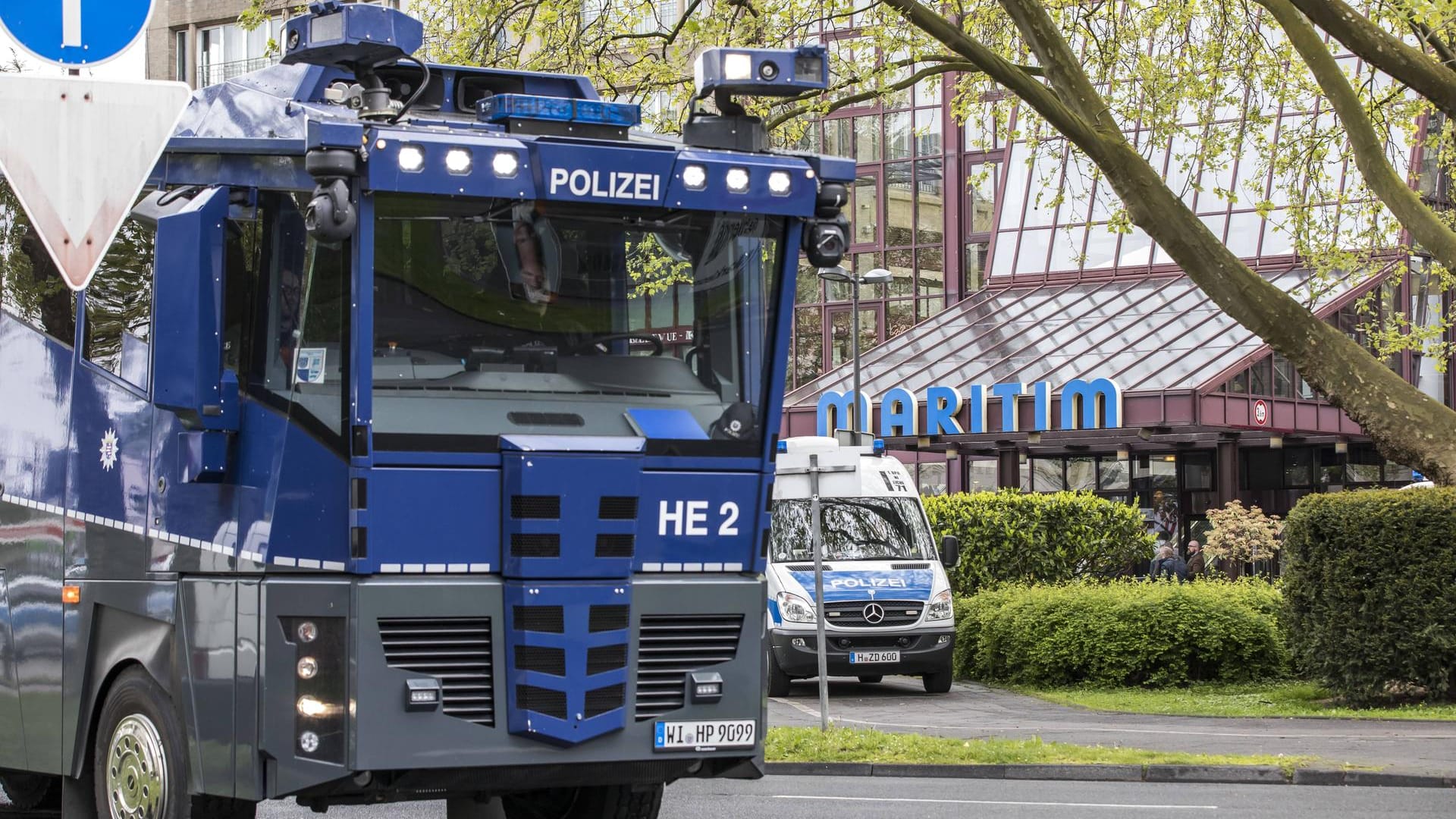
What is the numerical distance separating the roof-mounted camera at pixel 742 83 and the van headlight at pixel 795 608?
45.2 feet

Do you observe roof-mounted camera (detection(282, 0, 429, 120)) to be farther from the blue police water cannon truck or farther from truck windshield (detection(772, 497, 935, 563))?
truck windshield (detection(772, 497, 935, 563))

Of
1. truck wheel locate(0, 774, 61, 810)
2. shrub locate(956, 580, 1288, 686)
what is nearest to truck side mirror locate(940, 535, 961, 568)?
shrub locate(956, 580, 1288, 686)

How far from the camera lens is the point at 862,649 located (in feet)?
73.0

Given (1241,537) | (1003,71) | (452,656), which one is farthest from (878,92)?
(1241,537)

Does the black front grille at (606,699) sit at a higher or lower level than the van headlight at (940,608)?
higher

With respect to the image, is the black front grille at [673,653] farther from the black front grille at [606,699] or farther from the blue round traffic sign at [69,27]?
the blue round traffic sign at [69,27]

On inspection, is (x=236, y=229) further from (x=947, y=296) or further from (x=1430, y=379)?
(x=947, y=296)

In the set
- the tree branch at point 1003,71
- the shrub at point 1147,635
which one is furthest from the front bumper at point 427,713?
the shrub at point 1147,635

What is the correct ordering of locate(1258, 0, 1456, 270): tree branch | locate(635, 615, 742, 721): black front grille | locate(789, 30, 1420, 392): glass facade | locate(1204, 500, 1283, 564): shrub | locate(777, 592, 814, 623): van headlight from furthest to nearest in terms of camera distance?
locate(789, 30, 1420, 392): glass facade → locate(1204, 500, 1283, 564): shrub → locate(777, 592, 814, 623): van headlight → locate(1258, 0, 1456, 270): tree branch → locate(635, 615, 742, 721): black front grille

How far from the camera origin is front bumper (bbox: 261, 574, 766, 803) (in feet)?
25.7

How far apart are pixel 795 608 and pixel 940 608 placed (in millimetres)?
1604

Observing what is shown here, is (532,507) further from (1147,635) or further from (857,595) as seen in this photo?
(1147,635)

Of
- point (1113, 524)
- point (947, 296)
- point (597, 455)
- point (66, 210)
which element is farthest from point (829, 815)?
point (947, 296)

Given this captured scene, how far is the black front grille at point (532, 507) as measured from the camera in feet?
26.1
